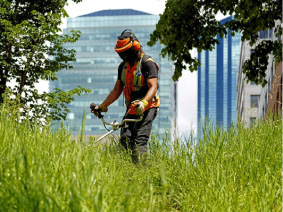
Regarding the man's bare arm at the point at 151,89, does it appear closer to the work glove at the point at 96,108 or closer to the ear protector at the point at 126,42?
the ear protector at the point at 126,42

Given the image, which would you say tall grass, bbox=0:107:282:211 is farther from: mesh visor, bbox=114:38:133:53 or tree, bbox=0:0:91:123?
tree, bbox=0:0:91:123

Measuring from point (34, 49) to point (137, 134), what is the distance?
16454 millimetres

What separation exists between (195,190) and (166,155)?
1.26 m

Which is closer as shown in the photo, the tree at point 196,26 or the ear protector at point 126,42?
the ear protector at point 126,42

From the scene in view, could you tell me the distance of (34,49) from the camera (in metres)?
21.3

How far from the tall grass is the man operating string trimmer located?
186 mm

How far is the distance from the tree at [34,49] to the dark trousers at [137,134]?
15.0m

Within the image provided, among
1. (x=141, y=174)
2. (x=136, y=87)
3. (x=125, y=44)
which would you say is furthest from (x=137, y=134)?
(x=125, y=44)

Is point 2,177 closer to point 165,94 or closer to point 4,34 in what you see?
point 4,34

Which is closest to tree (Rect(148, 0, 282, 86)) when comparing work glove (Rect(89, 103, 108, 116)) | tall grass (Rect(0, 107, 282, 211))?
work glove (Rect(89, 103, 108, 116))

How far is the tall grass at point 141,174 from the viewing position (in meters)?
2.69

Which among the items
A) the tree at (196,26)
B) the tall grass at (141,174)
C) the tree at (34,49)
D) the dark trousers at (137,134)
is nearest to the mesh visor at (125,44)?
the dark trousers at (137,134)

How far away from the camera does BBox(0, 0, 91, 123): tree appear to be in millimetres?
20953

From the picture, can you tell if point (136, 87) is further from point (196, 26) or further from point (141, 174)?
point (196, 26)
